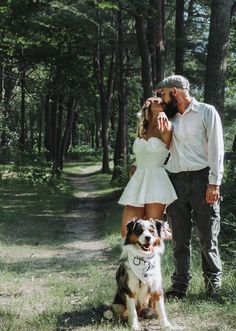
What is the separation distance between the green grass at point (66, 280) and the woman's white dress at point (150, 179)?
131cm

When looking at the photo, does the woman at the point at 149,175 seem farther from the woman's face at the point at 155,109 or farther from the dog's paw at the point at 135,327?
the dog's paw at the point at 135,327

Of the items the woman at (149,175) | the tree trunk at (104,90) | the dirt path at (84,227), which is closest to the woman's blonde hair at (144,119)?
the woman at (149,175)

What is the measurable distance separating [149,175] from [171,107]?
2.95 ft

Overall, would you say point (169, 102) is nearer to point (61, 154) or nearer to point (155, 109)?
point (155, 109)

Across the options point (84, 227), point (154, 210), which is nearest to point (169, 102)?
point (154, 210)

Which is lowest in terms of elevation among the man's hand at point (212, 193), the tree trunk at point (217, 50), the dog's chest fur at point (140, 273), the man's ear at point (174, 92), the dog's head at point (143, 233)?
the dog's chest fur at point (140, 273)

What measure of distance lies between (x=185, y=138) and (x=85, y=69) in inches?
912

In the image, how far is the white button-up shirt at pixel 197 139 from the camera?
623 cm

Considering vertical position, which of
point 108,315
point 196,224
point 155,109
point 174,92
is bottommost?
point 108,315

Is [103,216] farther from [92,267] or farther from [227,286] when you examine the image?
[227,286]

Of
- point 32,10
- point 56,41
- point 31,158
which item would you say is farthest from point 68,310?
point 56,41

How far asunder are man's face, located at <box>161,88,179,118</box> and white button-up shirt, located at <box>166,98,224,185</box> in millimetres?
69

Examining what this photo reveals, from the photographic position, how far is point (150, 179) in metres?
6.18

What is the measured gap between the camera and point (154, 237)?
5.64 metres
